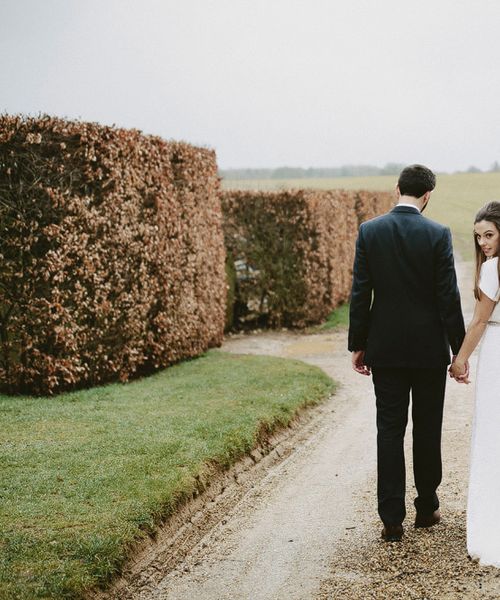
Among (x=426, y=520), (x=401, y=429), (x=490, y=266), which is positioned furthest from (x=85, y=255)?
(x=490, y=266)

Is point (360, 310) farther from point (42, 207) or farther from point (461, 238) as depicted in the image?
point (461, 238)

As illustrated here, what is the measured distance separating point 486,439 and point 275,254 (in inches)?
488

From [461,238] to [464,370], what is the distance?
43.0 metres

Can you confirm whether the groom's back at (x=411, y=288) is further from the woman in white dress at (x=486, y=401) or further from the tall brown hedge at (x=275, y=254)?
the tall brown hedge at (x=275, y=254)

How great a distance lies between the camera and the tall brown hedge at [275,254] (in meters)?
16.9

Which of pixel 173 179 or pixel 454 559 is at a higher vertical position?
pixel 173 179

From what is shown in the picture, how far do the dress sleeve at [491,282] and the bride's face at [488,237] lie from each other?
0.10 metres

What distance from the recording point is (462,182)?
2753 inches

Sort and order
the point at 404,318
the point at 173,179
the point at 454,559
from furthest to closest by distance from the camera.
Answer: the point at 173,179 < the point at 404,318 < the point at 454,559

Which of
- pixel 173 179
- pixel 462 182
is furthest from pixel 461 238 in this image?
pixel 173 179

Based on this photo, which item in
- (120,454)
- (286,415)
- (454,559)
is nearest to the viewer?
(454,559)

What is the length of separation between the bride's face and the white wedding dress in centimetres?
8

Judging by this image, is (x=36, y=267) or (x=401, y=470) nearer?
(x=401, y=470)

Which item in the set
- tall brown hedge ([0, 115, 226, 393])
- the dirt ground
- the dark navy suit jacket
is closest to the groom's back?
the dark navy suit jacket
